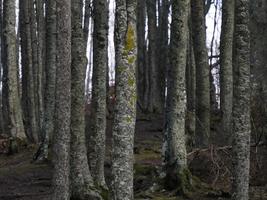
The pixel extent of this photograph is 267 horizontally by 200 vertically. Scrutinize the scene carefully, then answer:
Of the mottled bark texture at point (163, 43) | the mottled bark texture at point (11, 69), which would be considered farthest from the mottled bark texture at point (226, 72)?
the mottled bark texture at point (163, 43)

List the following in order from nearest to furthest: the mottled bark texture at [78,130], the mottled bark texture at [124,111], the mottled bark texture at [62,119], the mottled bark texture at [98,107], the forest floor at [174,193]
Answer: the mottled bark texture at [124,111] < the mottled bark texture at [62,119] < the mottled bark texture at [78,130] < the mottled bark texture at [98,107] < the forest floor at [174,193]

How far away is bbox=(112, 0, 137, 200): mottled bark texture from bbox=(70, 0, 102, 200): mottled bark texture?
2257mm

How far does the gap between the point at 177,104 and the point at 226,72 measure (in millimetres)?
3379

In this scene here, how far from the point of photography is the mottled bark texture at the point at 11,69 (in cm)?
1634

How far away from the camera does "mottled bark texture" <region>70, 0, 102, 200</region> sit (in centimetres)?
837

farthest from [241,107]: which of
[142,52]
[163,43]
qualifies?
[142,52]

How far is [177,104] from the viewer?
30.3 ft

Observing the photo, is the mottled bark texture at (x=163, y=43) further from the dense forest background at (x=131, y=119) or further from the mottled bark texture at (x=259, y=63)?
the mottled bark texture at (x=259, y=63)

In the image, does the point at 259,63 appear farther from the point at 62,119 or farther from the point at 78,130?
the point at 62,119

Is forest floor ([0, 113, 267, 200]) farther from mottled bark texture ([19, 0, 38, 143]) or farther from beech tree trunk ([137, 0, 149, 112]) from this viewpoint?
beech tree trunk ([137, 0, 149, 112])

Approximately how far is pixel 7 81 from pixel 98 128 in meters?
8.79

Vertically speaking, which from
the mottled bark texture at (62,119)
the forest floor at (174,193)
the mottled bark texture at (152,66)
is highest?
the mottled bark texture at (152,66)

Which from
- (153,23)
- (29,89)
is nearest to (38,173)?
(29,89)

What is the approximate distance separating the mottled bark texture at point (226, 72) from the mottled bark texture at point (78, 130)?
401cm
